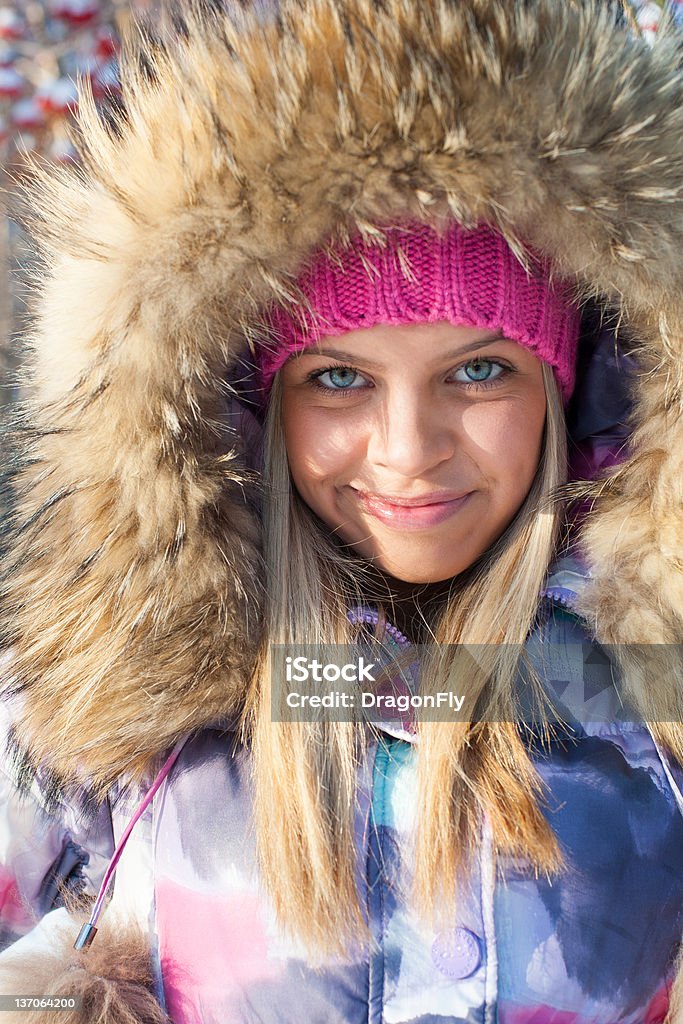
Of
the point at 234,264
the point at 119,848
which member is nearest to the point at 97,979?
the point at 119,848

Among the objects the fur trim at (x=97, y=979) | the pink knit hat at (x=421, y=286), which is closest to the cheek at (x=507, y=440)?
the pink knit hat at (x=421, y=286)

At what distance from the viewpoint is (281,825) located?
46.5 inches

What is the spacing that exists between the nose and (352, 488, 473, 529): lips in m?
0.06

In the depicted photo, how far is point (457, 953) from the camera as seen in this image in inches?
44.8

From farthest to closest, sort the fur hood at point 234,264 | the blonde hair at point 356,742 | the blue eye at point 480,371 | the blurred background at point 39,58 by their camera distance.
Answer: the blurred background at point 39,58 < the blue eye at point 480,371 < the blonde hair at point 356,742 < the fur hood at point 234,264

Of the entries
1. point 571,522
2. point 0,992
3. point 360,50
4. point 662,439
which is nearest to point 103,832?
point 0,992

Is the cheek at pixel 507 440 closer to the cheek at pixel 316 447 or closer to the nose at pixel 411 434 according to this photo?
the nose at pixel 411 434

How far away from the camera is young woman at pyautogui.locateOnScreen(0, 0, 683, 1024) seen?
42.5 inches

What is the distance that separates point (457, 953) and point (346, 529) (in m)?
0.58

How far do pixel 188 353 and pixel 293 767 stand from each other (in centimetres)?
54

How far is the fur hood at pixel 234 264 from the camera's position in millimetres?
1059

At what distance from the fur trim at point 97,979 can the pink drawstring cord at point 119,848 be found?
0.6 inches

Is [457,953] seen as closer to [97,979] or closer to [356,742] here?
[356,742]

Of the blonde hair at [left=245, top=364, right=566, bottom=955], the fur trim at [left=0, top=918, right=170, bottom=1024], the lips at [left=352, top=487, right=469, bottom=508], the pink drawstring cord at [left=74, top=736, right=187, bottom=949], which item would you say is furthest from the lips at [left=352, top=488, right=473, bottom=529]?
the fur trim at [left=0, top=918, right=170, bottom=1024]
